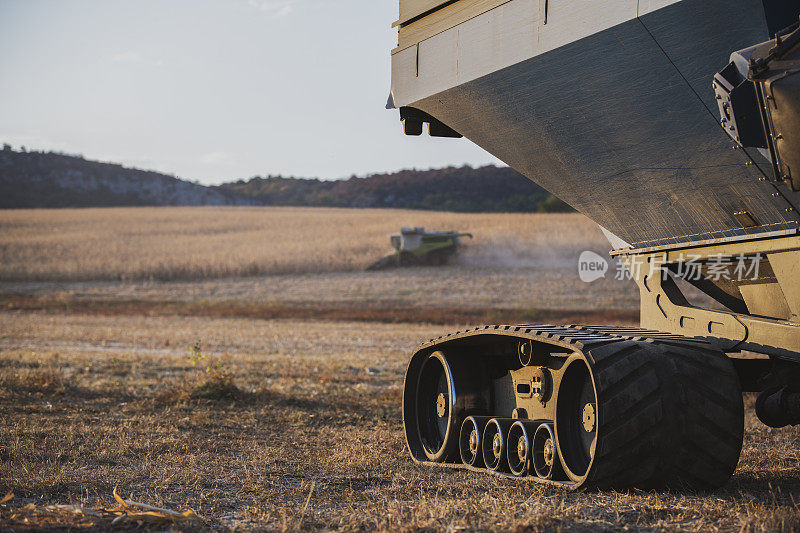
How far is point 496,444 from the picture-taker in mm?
5598

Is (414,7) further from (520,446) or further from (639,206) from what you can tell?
(520,446)

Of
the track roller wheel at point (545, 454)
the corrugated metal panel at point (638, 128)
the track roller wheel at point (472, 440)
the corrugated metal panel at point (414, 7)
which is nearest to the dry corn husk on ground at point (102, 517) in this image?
the track roller wheel at point (545, 454)

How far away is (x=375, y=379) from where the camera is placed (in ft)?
37.8

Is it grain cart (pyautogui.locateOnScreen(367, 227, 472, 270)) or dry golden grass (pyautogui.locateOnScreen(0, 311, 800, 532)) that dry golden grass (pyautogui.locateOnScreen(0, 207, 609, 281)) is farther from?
dry golden grass (pyautogui.locateOnScreen(0, 311, 800, 532))

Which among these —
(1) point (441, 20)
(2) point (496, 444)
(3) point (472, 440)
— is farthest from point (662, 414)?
(1) point (441, 20)

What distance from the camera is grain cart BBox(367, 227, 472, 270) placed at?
124 feet

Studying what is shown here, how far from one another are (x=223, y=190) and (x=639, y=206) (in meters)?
91.0

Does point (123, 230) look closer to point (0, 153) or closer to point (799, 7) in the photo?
point (0, 153)

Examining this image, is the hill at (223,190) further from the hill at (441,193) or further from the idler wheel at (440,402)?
the idler wheel at (440,402)

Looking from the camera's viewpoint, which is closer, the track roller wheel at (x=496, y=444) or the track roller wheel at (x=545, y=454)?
the track roller wheel at (x=545, y=454)

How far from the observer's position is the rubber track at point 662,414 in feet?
14.5

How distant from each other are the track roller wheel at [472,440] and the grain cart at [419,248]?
31044mm

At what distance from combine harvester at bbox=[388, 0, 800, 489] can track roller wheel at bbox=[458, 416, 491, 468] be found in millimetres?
17

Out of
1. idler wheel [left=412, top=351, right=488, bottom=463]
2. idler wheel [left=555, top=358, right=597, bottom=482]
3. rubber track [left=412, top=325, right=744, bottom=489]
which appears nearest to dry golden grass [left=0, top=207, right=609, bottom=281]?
idler wheel [left=412, top=351, right=488, bottom=463]
